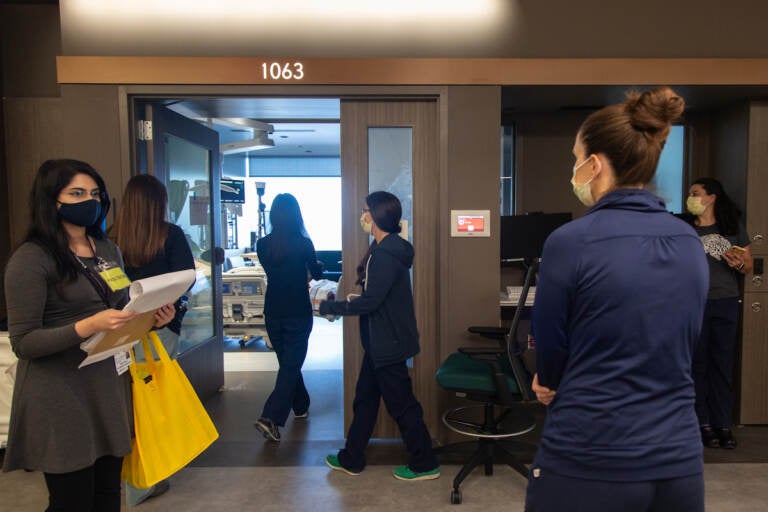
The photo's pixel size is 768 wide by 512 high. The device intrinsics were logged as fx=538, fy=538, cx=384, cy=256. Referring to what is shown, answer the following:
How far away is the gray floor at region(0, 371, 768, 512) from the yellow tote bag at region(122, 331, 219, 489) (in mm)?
781

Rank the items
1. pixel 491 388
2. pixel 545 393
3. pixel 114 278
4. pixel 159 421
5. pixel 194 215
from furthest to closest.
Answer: pixel 194 215 → pixel 491 388 → pixel 159 421 → pixel 114 278 → pixel 545 393

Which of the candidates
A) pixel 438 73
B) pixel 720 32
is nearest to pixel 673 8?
pixel 720 32

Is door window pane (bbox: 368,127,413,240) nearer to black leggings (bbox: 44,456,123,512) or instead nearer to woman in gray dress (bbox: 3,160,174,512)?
woman in gray dress (bbox: 3,160,174,512)

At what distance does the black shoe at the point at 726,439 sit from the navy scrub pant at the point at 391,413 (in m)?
1.80

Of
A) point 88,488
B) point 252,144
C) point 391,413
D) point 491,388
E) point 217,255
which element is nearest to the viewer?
point 88,488

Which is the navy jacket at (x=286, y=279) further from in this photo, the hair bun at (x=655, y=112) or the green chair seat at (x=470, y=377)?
the hair bun at (x=655, y=112)

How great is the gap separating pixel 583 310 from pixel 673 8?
9.14 ft

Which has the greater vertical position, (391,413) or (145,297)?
(145,297)

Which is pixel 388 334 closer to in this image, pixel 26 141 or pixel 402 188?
pixel 402 188

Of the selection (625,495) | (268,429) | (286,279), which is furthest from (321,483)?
(625,495)

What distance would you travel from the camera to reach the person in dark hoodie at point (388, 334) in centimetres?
262

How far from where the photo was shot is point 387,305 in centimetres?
265

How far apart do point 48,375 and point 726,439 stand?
3511mm

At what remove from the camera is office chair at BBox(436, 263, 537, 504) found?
2537 millimetres
